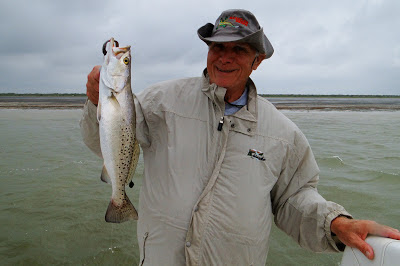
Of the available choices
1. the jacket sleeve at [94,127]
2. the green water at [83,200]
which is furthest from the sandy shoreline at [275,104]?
the jacket sleeve at [94,127]

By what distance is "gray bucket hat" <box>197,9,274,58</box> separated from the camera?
272 cm

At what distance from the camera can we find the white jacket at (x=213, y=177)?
2.64 meters

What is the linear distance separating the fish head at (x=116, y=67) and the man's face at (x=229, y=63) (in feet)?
2.36

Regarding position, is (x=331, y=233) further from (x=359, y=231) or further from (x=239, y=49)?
(x=239, y=49)

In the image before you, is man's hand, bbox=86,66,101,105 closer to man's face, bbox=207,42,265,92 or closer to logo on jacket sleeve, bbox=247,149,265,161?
man's face, bbox=207,42,265,92

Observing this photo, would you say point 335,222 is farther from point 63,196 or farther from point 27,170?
point 27,170

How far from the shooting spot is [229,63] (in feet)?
9.25

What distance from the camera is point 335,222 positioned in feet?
8.87

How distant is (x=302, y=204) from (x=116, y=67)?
2018mm

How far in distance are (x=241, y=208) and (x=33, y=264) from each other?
3967mm

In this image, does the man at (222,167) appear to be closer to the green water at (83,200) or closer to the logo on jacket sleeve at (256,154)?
the logo on jacket sleeve at (256,154)

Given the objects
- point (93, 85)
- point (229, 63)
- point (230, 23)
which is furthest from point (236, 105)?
point (93, 85)

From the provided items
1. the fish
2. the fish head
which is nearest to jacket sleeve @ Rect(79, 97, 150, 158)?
the fish

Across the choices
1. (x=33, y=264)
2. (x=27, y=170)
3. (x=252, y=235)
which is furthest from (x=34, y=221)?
(x=252, y=235)
